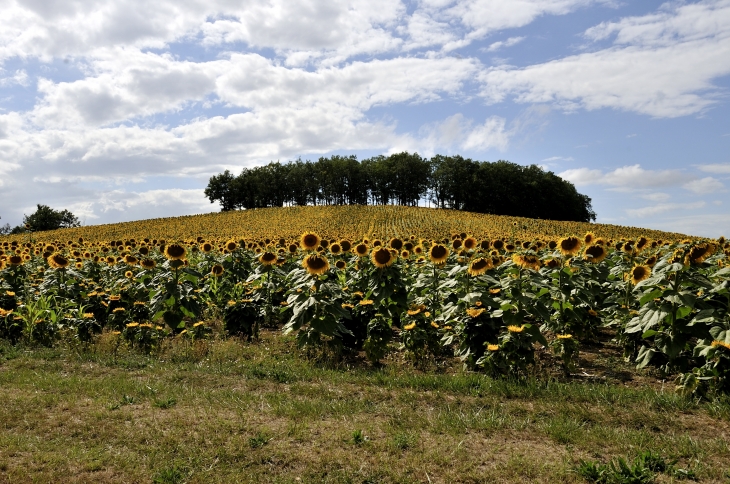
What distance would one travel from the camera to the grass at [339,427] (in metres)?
4.55

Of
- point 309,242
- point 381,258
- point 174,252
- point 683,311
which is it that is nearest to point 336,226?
point 174,252

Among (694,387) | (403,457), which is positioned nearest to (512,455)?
(403,457)

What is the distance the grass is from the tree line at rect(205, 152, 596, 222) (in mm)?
82659

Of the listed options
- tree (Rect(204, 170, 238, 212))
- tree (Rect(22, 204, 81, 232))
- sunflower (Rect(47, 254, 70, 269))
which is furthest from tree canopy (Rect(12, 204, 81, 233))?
sunflower (Rect(47, 254, 70, 269))

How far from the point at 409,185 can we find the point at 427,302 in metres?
83.8

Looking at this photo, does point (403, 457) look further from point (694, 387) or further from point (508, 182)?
point (508, 182)

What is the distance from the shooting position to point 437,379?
7.02 m

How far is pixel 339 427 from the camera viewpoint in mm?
5449

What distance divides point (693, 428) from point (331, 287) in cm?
514

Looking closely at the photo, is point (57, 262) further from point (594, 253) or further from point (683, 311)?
point (683, 311)

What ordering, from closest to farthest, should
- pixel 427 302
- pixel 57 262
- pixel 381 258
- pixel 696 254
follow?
pixel 696 254 → pixel 381 258 → pixel 427 302 → pixel 57 262

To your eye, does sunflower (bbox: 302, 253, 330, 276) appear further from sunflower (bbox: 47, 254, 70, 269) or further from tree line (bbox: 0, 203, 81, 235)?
tree line (bbox: 0, 203, 81, 235)

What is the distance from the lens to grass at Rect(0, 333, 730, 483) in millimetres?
4555

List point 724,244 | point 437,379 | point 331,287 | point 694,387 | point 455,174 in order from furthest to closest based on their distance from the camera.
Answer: point 455,174, point 724,244, point 331,287, point 437,379, point 694,387
